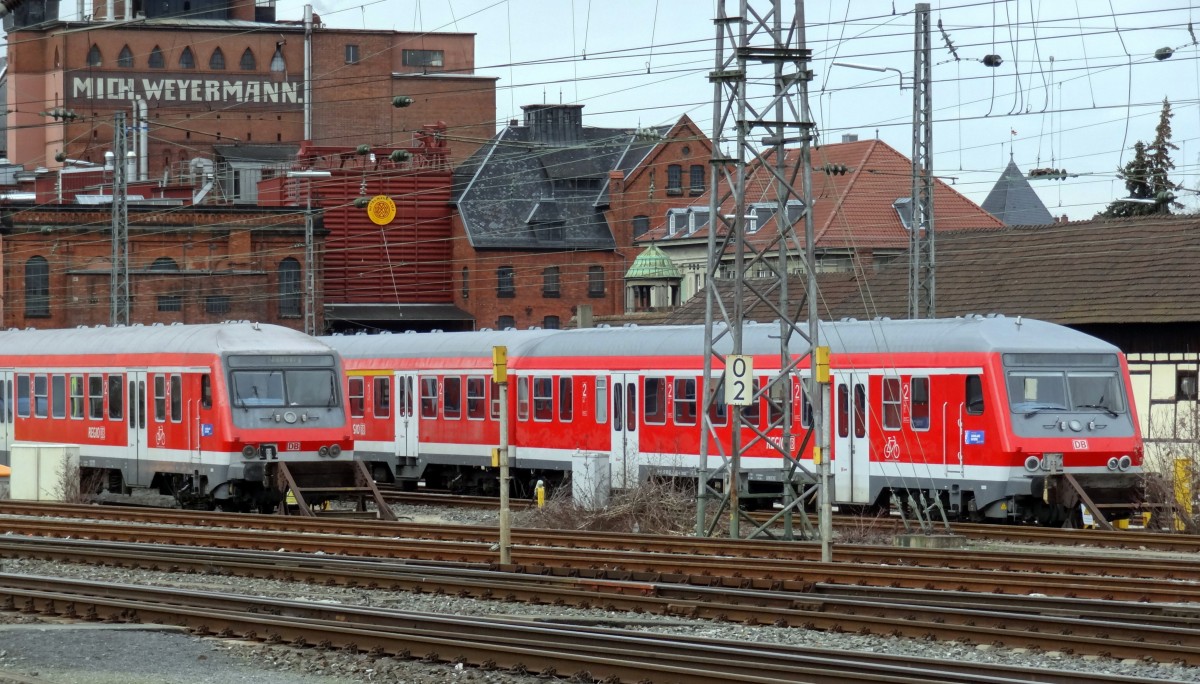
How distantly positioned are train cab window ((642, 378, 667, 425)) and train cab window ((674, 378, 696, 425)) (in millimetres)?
336

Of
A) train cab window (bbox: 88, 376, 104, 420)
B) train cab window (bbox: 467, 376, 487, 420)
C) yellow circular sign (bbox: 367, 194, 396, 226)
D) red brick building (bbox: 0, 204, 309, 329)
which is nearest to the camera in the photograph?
train cab window (bbox: 88, 376, 104, 420)

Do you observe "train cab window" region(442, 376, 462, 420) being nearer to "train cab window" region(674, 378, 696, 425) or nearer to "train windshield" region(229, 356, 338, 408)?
"train cab window" region(674, 378, 696, 425)

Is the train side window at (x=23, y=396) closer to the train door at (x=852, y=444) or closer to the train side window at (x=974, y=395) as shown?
the train door at (x=852, y=444)

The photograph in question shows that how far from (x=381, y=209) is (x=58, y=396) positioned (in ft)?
132

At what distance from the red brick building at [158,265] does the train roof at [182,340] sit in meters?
33.6

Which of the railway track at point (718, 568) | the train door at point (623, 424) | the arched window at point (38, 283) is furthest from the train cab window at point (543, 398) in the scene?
the arched window at point (38, 283)

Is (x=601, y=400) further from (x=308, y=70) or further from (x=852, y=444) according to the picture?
(x=308, y=70)

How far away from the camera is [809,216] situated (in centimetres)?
2147

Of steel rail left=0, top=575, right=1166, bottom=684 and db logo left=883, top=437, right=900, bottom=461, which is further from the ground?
db logo left=883, top=437, right=900, bottom=461

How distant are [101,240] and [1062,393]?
49.5m

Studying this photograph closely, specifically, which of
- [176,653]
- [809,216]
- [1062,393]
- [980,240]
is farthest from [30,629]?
[980,240]

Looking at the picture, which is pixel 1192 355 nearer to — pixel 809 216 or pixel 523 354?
pixel 523 354

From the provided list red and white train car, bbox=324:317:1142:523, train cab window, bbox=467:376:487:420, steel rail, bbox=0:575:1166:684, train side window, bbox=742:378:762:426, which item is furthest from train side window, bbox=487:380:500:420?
steel rail, bbox=0:575:1166:684

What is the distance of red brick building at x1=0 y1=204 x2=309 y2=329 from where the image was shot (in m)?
68.2
